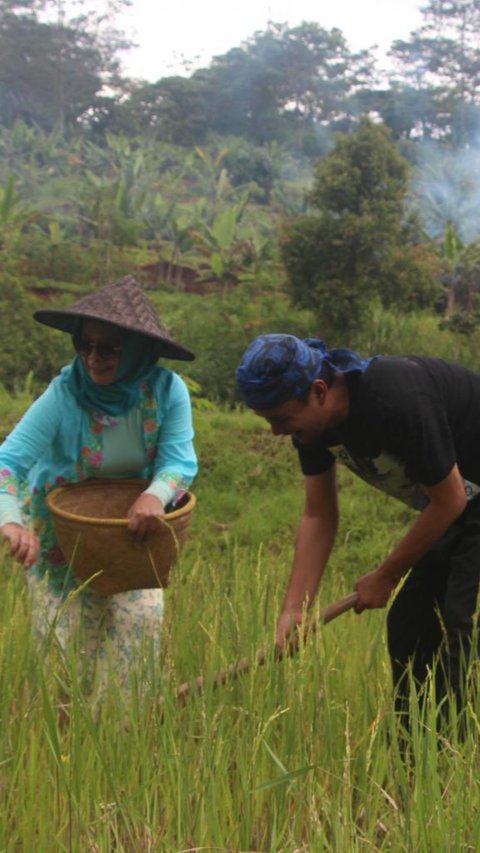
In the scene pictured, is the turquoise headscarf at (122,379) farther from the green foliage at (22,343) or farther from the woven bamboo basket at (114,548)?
the green foliage at (22,343)

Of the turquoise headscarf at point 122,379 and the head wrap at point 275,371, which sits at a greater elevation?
the head wrap at point 275,371

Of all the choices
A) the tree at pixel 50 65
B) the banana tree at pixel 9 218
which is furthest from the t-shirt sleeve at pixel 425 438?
the tree at pixel 50 65

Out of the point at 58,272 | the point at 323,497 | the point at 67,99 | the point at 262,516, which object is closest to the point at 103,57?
the point at 67,99

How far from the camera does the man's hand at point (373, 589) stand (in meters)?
2.68

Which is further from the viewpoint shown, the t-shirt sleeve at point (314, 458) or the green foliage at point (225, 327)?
the green foliage at point (225, 327)

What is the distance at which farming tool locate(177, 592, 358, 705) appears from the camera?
2.15 m

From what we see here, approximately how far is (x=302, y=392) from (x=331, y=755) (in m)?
0.80

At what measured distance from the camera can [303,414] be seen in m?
2.49

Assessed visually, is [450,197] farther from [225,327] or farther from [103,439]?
[103,439]

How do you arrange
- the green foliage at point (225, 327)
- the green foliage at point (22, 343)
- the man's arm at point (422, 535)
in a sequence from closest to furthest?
the man's arm at point (422, 535) < the green foliage at point (22, 343) < the green foliage at point (225, 327)

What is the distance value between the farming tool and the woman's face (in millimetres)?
835

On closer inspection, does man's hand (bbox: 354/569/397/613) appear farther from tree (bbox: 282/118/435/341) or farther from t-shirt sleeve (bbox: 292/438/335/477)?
tree (bbox: 282/118/435/341)

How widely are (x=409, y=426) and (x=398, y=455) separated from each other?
0.14m

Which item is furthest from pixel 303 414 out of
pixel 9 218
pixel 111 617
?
pixel 9 218
